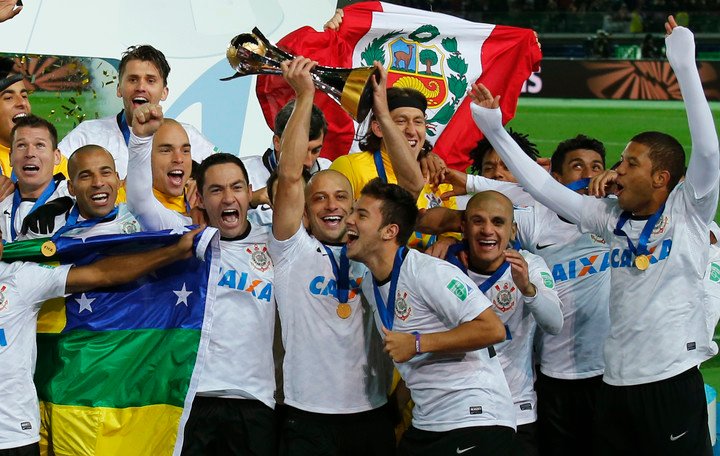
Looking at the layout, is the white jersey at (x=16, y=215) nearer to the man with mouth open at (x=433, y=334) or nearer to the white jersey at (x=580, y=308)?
the man with mouth open at (x=433, y=334)

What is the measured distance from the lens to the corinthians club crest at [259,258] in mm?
5098

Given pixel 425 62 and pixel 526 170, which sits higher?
pixel 425 62

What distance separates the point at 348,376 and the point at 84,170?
1.62 metres

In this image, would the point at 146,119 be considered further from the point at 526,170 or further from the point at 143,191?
the point at 526,170

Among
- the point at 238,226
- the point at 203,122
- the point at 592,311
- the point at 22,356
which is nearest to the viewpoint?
the point at 22,356

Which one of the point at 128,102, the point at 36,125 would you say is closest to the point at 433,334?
the point at 36,125

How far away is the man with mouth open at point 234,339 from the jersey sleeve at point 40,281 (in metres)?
0.48

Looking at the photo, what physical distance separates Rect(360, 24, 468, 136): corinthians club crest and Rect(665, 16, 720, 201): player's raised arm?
353 centimetres

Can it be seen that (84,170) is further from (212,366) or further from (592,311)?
(592,311)

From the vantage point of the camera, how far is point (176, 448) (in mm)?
5055

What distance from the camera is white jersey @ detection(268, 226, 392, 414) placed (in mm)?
4957

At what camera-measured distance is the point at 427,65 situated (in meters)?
8.22

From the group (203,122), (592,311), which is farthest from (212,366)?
(203,122)

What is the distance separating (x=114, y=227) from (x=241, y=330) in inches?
32.4
